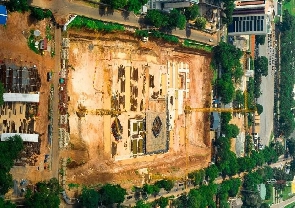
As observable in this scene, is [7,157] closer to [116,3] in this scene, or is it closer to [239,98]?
[116,3]

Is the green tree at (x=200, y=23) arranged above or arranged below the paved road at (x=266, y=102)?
above


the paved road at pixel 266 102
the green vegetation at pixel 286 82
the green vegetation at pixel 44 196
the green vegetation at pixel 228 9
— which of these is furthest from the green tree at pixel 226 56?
the green vegetation at pixel 44 196

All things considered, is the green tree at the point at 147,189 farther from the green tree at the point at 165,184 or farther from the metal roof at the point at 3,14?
the metal roof at the point at 3,14

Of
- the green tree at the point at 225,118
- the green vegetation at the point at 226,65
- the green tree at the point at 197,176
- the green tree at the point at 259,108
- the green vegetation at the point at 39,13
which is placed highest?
the green vegetation at the point at 39,13

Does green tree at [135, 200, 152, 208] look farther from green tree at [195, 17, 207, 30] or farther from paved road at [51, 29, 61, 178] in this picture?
green tree at [195, 17, 207, 30]

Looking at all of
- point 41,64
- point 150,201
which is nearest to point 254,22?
point 150,201

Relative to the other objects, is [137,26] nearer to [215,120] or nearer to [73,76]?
[73,76]

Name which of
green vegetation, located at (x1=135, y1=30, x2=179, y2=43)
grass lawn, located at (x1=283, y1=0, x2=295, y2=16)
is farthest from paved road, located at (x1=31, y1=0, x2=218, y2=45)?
grass lawn, located at (x1=283, y1=0, x2=295, y2=16)
